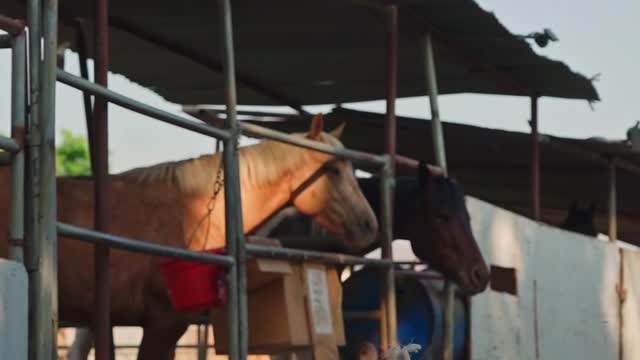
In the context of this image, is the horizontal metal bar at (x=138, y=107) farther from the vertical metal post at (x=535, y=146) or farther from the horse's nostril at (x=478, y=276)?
the vertical metal post at (x=535, y=146)

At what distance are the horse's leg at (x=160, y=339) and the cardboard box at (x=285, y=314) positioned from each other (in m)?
0.39

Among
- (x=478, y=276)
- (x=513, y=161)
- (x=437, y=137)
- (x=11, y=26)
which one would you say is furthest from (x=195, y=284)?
(x=513, y=161)

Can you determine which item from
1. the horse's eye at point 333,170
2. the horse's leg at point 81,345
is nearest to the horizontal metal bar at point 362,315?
the horse's eye at point 333,170

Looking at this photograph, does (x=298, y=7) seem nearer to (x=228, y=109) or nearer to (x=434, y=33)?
(x=434, y=33)

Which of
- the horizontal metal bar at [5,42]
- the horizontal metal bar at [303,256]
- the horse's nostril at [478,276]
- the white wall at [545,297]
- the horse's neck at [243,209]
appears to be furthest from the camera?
the white wall at [545,297]

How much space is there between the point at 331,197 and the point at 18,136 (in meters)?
2.83

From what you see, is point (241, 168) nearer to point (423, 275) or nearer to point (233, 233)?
point (233, 233)

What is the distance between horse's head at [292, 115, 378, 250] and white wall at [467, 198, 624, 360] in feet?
4.29

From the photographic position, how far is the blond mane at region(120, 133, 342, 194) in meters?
6.82

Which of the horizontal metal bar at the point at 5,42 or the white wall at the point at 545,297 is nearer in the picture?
the horizontal metal bar at the point at 5,42

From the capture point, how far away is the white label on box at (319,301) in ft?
20.9

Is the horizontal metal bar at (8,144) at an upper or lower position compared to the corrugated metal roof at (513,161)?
lower

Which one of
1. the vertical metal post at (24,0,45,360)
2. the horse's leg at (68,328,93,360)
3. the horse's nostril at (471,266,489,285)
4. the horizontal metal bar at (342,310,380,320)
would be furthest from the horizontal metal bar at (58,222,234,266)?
the horse's leg at (68,328,93,360)

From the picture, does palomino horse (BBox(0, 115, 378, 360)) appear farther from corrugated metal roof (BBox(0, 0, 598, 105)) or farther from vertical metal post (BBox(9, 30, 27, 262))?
vertical metal post (BBox(9, 30, 27, 262))
